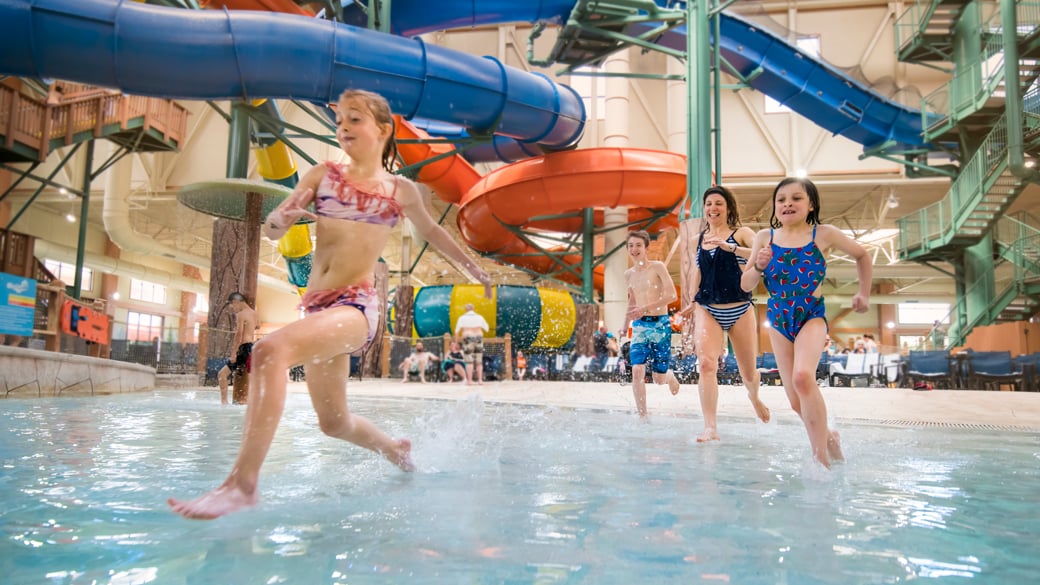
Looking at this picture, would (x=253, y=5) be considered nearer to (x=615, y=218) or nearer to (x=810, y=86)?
(x=615, y=218)

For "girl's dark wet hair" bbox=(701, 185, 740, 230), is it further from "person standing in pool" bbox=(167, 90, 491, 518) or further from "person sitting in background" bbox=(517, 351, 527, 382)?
"person sitting in background" bbox=(517, 351, 527, 382)

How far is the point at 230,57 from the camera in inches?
264

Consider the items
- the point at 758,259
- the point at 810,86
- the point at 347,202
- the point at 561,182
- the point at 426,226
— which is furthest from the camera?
the point at 810,86

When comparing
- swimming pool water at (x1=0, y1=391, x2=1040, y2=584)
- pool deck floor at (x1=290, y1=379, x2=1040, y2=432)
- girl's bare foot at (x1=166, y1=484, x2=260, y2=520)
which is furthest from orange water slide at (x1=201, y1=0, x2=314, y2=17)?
girl's bare foot at (x1=166, y1=484, x2=260, y2=520)

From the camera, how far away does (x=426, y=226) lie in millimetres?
2438

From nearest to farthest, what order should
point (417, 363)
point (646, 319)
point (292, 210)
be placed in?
point (292, 210) < point (646, 319) < point (417, 363)

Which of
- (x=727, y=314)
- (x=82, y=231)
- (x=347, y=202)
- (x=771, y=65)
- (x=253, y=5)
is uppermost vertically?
(x=771, y=65)

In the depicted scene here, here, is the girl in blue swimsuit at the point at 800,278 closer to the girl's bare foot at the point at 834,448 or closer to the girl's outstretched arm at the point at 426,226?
the girl's bare foot at the point at 834,448

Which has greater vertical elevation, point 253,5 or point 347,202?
point 253,5

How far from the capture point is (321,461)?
9.41 ft

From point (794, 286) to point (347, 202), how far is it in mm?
1906

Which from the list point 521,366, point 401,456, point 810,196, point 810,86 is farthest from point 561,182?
point 401,456

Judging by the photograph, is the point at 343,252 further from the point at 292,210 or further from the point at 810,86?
the point at 810,86

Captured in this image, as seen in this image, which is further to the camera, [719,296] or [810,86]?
[810,86]
